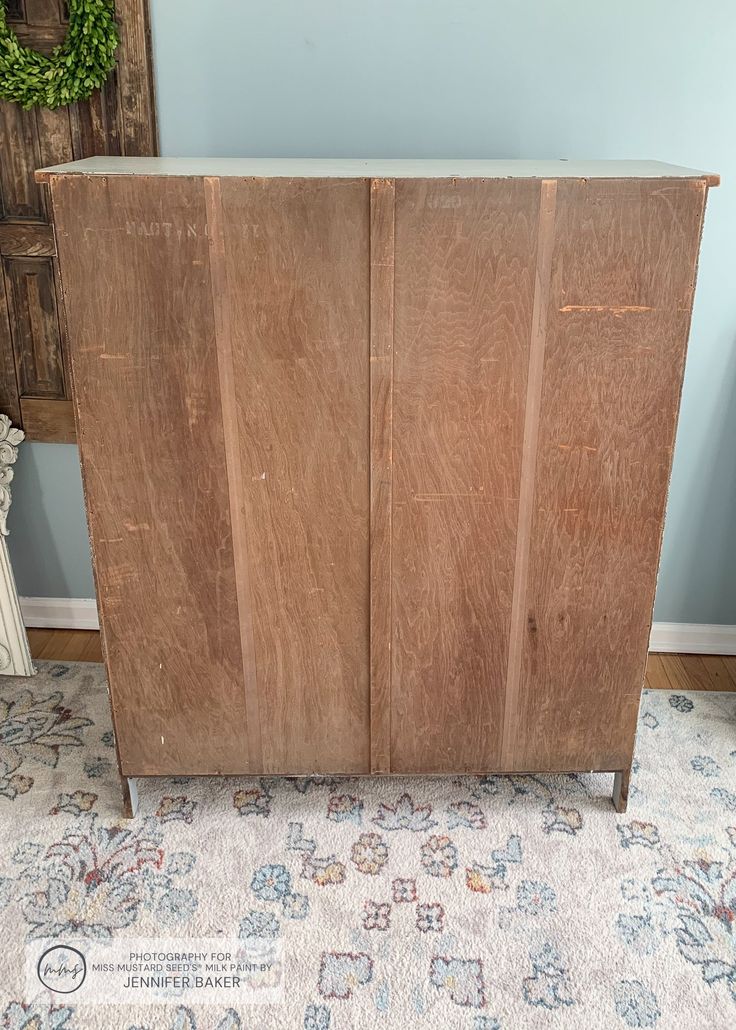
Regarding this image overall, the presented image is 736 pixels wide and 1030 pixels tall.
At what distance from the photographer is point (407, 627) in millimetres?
1704

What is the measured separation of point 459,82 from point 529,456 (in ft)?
3.09

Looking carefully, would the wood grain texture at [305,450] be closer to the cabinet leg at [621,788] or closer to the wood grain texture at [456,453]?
the wood grain texture at [456,453]

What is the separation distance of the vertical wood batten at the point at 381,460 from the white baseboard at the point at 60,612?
108cm

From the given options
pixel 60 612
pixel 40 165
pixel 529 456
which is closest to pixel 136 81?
pixel 40 165

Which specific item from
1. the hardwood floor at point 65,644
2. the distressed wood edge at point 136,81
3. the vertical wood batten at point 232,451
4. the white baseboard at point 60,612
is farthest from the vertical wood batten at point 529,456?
the white baseboard at point 60,612

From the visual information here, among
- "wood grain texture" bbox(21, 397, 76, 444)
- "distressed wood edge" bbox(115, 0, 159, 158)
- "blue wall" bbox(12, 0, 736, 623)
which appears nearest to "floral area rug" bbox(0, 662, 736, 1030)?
"wood grain texture" bbox(21, 397, 76, 444)

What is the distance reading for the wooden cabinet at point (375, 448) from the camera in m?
1.43

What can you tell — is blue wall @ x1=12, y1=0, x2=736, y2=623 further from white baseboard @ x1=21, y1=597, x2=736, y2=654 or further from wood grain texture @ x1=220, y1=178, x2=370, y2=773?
white baseboard @ x1=21, y1=597, x2=736, y2=654

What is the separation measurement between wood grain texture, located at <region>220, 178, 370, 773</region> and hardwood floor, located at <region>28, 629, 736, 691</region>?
87 cm

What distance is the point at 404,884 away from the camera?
5.59ft

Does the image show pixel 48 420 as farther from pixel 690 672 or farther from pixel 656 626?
pixel 690 672

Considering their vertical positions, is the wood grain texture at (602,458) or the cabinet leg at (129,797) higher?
the wood grain texture at (602,458)

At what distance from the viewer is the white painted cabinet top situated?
1416 mm

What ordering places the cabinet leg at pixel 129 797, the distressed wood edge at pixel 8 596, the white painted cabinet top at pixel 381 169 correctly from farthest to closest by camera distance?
the distressed wood edge at pixel 8 596, the cabinet leg at pixel 129 797, the white painted cabinet top at pixel 381 169
